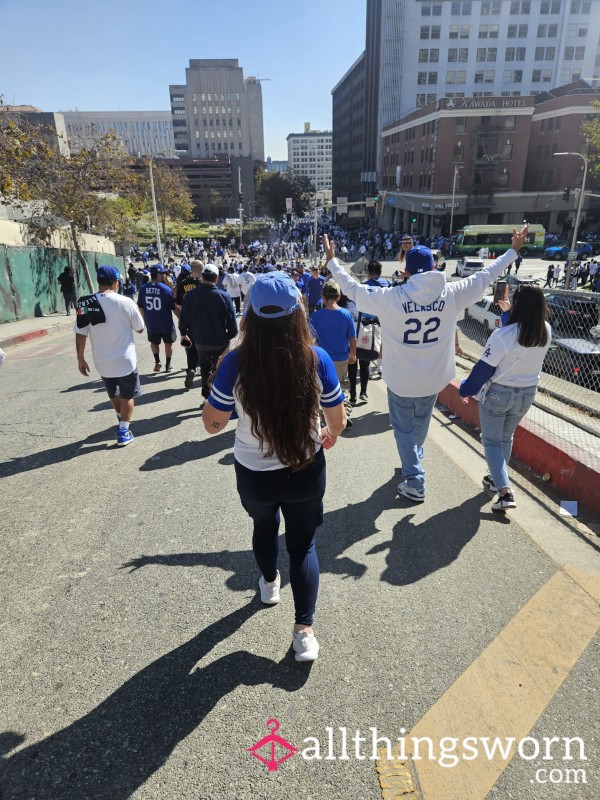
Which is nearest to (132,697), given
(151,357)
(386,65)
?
(151,357)

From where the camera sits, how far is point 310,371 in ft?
7.59

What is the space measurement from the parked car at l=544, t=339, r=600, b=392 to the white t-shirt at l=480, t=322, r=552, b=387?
393cm

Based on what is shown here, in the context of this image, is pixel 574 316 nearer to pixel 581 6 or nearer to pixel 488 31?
pixel 488 31

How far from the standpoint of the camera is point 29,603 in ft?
10.5

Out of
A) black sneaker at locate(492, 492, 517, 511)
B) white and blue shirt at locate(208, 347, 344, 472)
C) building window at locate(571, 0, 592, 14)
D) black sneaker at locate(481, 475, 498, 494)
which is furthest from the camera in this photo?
building window at locate(571, 0, 592, 14)

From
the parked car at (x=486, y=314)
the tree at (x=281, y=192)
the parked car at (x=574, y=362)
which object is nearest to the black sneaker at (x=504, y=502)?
the parked car at (x=574, y=362)

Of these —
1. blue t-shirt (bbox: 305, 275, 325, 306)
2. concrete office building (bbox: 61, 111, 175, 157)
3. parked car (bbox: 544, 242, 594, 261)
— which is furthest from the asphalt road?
concrete office building (bbox: 61, 111, 175, 157)

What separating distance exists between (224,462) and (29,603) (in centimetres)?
237

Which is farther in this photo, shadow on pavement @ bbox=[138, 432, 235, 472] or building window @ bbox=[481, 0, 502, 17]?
building window @ bbox=[481, 0, 502, 17]

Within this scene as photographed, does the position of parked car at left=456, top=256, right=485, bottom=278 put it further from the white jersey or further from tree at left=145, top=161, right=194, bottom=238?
the white jersey

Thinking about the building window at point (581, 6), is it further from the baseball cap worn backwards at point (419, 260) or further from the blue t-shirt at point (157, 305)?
the baseball cap worn backwards at point (419, 260)

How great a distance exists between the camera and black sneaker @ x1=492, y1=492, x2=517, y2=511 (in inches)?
162

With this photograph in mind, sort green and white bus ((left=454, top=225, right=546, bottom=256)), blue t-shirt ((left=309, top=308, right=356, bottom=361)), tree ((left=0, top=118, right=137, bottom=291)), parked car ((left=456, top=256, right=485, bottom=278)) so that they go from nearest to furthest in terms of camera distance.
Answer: blue t-shirt ((left=309, top=308, right=356, bottom=361)) → tree ((left=0, top=118, right=137, bottom=291)) → parked car ((left=456, top=256, right=485, bottom=278)) → green and white bus ((left=454, top=225, right=546, bottom=256))

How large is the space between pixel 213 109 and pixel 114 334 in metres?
154
